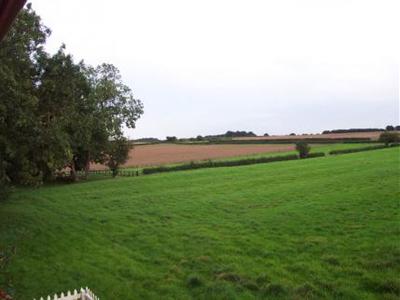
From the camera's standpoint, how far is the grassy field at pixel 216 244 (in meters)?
13.7

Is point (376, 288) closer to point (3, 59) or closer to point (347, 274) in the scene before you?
point (347, 274)

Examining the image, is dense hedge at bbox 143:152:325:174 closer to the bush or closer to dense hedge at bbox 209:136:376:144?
the bush

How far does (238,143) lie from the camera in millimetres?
116688

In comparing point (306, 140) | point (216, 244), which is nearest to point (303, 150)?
point (306, 140)

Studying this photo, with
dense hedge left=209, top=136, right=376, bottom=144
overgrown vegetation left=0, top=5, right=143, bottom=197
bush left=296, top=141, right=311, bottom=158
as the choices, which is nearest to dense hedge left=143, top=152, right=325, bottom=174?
bush left=296, top=141, right=311, bottom=158

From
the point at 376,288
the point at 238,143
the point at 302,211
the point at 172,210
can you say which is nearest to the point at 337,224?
the point at 302,211

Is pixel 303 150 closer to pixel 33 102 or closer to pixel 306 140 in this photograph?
pixel 306 140

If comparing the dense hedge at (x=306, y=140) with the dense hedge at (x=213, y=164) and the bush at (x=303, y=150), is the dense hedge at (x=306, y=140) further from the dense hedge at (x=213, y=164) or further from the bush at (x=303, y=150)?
the dense hedge at (x=213, y=164)

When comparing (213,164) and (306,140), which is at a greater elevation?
(306,140)

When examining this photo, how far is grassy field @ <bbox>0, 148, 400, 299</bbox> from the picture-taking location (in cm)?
1372

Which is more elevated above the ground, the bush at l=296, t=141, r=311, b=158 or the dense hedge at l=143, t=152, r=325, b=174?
the bush at l=296, t=141, r=311, b=158

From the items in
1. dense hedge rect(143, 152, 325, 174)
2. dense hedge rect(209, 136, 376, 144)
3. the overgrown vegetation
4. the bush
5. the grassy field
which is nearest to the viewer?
the grassy field

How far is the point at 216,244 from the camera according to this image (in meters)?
19.1

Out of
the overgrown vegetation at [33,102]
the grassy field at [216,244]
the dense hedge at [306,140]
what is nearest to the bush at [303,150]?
the dense hedge at [306,140]
